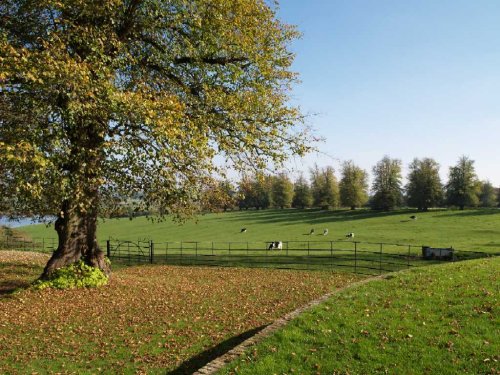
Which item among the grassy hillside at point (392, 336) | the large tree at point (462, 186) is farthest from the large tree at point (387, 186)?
the grassy hillside at point (392, 336)

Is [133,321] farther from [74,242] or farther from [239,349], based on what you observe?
[74,242]

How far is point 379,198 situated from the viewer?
96.2m

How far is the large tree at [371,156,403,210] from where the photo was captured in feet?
313

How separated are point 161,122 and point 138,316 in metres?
7.02

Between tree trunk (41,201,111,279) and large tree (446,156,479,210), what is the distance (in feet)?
289

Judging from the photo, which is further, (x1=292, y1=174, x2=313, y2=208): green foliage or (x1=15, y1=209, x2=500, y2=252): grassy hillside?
(x1=292, y1=174, x2=313, y2=208): green foliage

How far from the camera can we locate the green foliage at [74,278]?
658 inches

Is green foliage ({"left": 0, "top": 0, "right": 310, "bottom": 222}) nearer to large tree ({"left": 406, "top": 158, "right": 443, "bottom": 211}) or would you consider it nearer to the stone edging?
the stone edging

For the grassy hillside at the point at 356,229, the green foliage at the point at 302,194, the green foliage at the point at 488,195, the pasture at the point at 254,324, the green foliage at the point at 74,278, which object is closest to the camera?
the pasture at the point at 254,324

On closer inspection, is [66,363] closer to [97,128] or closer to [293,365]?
[293,365]

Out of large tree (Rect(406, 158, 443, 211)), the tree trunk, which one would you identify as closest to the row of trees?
large tree (Rect(406, 158, 443, 211))

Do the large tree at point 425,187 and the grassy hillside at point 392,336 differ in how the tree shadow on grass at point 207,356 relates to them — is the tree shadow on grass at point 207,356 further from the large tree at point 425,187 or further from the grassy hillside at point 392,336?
the large tree at point 425,187

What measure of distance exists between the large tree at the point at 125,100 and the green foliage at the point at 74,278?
1.96 ft

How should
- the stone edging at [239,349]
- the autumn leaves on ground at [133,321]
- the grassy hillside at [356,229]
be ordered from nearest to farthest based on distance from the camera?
the stone edging at [239,349]
the autumn leaves on ground at [133,321]
the grassy hillside at [356,229]
